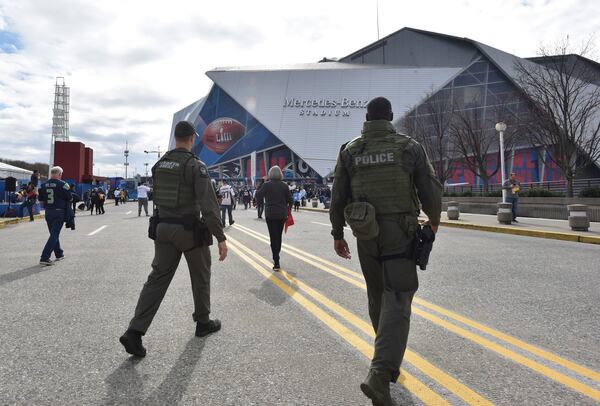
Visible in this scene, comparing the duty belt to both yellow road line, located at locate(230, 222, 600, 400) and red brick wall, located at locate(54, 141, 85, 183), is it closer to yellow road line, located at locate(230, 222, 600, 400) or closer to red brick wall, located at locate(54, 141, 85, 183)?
yellow road line, located at locate(230, 222, 600, 400)

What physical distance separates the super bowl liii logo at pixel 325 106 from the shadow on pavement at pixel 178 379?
69.4m

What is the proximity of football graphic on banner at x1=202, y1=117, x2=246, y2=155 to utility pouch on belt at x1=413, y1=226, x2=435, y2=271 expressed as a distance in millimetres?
77560

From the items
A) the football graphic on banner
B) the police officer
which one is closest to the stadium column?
the football graphic on banner

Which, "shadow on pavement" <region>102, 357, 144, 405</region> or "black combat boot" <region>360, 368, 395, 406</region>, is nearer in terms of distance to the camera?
"black combat boot" <region>360, 368, 395, 406</region>

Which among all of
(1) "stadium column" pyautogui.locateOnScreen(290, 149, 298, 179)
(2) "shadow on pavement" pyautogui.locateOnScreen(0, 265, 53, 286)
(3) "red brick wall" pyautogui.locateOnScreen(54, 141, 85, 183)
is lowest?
(2) "shadow on pavement" pyautogui.locateOnScreen(0, 265, 53, 286)

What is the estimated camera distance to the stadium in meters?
65.1

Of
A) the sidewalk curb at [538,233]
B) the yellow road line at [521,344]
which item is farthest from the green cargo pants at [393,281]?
the sidewalk curb at [538,233]

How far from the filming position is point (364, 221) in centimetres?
256

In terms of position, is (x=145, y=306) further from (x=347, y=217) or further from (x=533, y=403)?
(x=533, y=403)

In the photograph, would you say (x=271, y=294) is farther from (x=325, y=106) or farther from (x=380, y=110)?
(x=325, y=106)

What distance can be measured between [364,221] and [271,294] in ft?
9.89

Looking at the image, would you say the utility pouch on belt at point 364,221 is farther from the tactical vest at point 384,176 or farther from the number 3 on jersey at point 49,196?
the number 3 on jersey at point 49,196

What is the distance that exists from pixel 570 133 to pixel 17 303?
22664 mm

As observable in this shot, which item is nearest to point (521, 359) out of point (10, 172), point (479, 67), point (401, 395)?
point (401, 395)
